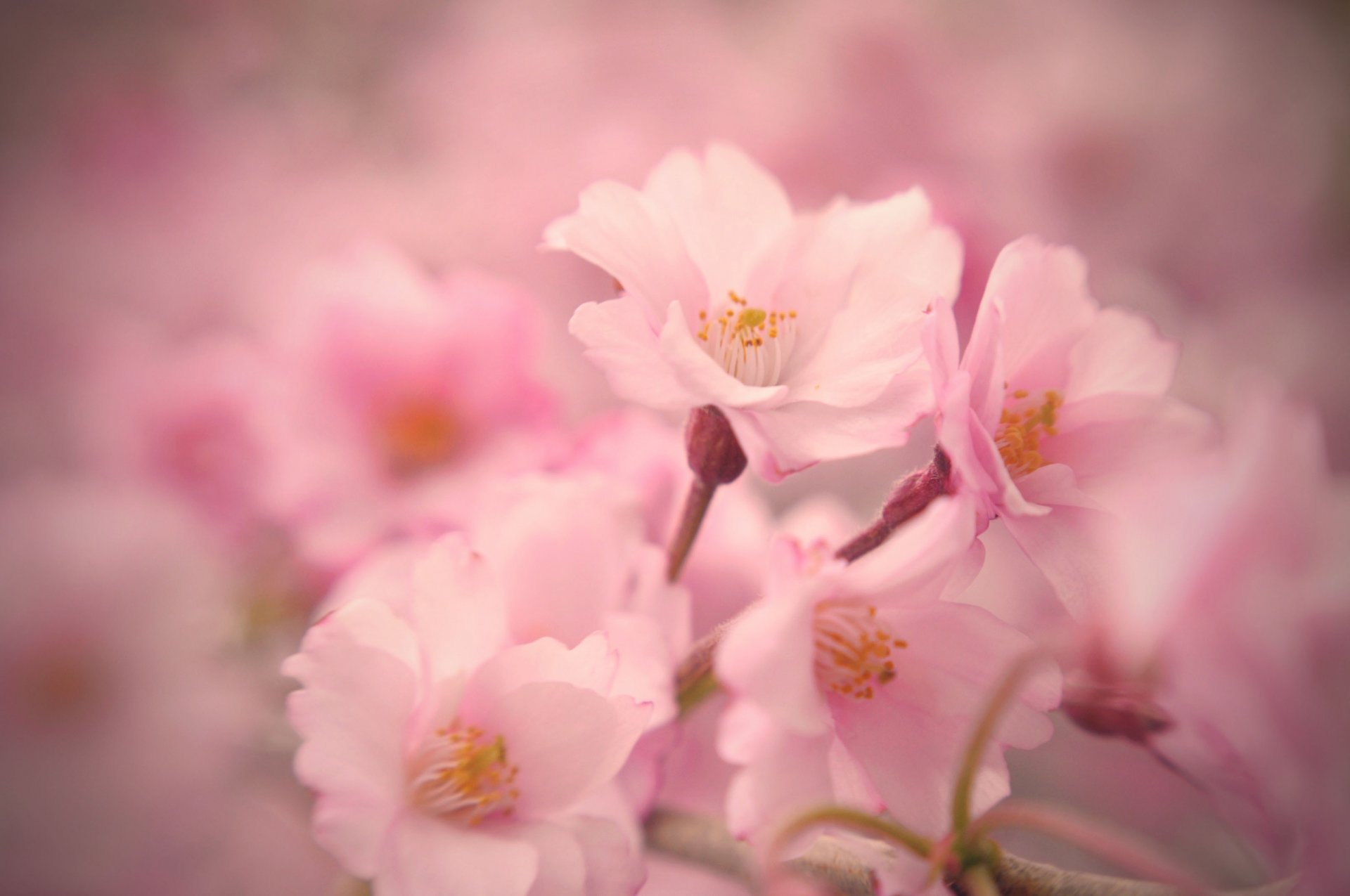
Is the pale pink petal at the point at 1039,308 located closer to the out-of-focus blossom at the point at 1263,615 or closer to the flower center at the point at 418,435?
the out-of-focus blossom at the point at 1263,615

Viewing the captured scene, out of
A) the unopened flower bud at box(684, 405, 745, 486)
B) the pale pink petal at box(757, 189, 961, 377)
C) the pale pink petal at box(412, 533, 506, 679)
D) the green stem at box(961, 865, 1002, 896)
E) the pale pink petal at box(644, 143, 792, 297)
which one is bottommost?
the green stem at box(961, 865, 1002, 896)

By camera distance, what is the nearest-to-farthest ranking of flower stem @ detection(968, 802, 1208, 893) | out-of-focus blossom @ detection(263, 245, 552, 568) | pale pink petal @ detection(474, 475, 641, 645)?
1. flower stem @ detection(968, 802, 1208, 893)
2. pale pink petal @ detection(474, 475, 641, 645)
3. out-of-focus blossom @ detection(263, 245, 552, 568)

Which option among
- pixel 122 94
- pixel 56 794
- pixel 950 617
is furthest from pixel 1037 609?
pixel 122 94

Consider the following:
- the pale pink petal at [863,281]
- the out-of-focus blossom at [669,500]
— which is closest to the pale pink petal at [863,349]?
A: the pale pink petal at [863,281]

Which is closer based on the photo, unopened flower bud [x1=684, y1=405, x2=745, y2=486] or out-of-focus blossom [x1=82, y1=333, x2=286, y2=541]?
unopened flower bud [x1=684, y1=405, x2=745, y2=486]

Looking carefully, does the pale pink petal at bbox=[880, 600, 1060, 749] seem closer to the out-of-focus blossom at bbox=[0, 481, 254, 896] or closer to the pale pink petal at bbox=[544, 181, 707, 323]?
the pale pink petal at bbox=[544, 181, 707, 323]

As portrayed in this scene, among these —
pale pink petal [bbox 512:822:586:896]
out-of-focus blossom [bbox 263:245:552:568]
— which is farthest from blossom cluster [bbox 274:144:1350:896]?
out-of-focus blossom [bbox 263:245:552:568]

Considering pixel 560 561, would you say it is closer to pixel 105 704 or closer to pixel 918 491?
pixel 918 491
